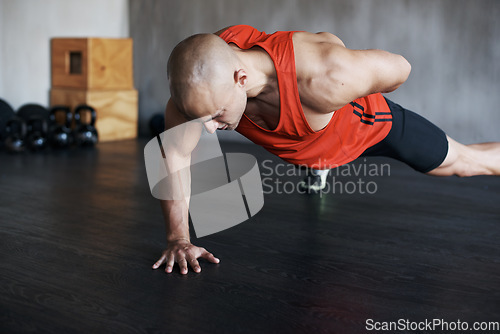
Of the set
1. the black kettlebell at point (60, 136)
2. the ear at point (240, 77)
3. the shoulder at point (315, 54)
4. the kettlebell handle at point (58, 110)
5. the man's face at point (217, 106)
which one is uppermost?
the shoulder at point (315, 54)

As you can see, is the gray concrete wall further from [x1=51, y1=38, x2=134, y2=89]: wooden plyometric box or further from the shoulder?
the shoulder

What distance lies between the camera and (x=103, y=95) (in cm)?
472

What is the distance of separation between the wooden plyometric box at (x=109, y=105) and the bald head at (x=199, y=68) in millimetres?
3451

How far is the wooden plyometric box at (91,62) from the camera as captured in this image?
462 cm

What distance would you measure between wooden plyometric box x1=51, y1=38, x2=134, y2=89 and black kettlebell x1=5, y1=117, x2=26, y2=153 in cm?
82

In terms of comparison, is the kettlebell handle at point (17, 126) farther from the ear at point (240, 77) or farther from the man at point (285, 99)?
the ear at point (240, 77)

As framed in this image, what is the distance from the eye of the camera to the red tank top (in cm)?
155

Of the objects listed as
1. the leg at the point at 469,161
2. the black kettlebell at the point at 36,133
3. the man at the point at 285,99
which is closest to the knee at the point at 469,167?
the leg at the point at 469,161

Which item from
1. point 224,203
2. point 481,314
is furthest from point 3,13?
point 481,314

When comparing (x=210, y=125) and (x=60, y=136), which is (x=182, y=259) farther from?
(x=60, y=136)

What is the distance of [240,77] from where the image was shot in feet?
4.64

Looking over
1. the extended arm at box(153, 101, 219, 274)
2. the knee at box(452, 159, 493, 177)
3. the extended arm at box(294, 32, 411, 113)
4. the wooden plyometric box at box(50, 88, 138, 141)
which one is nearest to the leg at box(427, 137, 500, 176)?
the knee at box(452, 159, 493, 177)

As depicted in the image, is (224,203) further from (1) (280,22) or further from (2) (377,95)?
(1) (280,22)

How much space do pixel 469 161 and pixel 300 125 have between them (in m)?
0.81
